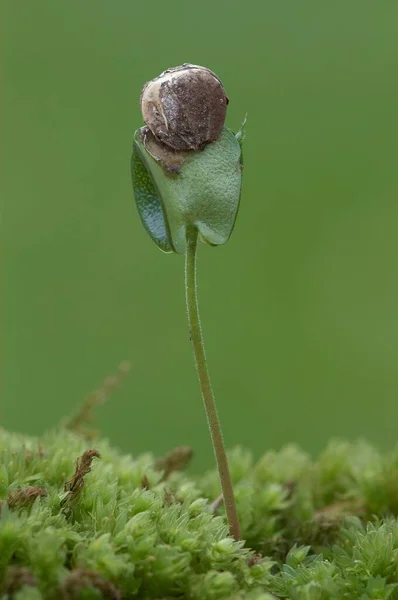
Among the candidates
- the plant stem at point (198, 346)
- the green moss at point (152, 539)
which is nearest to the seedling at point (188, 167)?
the plant stem at point (198, 346)

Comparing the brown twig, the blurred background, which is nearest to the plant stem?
the brown twig

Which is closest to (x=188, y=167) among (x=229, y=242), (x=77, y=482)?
(x=77, y=482)

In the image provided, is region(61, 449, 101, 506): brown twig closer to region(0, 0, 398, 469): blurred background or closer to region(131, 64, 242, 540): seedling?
region(131, 64, 242, 540): seedling

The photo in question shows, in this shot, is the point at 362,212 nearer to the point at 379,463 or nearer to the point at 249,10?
the point at 249,10

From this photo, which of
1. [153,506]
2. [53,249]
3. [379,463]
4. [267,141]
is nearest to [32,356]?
[53,249]

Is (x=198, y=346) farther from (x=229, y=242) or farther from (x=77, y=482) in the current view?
(x=229, y=242)

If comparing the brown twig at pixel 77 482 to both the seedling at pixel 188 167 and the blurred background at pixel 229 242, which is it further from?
the blurred background at pixel 229 242
